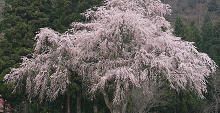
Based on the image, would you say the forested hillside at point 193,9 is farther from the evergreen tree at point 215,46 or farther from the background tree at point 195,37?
the evergreen tree at point 215,46

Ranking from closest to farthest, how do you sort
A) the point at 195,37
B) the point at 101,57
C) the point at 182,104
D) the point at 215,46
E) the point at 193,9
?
the point at 101,57 → the point at 182,104 → the point at 215,46 → the point at 195,37 → the point at 193,9

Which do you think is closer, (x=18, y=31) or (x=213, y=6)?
(x=18, y=31)

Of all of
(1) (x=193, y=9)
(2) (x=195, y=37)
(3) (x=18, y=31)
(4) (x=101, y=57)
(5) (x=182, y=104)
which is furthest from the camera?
(1) (x=193, y=9)

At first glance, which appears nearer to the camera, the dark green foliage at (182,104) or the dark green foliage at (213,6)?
the dark green foliage at (182,104)

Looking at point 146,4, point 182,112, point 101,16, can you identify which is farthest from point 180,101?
point 101,16

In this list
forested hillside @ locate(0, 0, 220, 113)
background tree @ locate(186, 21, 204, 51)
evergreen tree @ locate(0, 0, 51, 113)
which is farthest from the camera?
background tree @ locate(186, 21, 204, 51)

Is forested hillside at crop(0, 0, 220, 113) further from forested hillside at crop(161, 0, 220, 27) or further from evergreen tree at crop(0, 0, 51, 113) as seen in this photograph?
forested hillside at crop(161, 0, 220, 27)

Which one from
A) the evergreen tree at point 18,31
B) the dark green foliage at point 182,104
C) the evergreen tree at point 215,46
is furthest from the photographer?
the evergreen tree at point 215,46

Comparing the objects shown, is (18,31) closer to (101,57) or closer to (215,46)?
(101,57)

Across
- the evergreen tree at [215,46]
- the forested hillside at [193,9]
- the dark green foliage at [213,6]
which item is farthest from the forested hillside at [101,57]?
the dark green foliage at [213,6]

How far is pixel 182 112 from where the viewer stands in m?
13.9

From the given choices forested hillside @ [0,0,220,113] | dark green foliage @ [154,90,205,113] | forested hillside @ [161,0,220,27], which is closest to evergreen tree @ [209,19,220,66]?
dark green foliage @ [154,90,205,113]

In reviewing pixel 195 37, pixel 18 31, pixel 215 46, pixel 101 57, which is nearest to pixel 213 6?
pixel 195 37

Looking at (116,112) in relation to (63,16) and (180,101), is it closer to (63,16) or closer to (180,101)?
(63,16)
